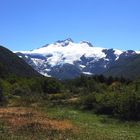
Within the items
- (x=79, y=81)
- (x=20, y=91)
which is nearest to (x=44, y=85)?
(x=20, y=91)

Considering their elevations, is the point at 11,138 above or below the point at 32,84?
below

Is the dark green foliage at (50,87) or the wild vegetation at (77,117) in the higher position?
the dark green foliage at (50,87)

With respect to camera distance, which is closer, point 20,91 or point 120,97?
point 120,97

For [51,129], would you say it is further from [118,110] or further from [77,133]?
[118,110]

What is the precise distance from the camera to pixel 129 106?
53.8m

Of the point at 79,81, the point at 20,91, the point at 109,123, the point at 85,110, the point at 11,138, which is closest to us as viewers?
the point at 11,138

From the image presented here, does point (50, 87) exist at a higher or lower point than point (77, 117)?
higher

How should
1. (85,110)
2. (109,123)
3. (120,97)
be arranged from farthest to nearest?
(85,110)
(120,97)
(109,123)

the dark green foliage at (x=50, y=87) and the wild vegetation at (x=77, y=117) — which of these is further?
the dark green foliage at (x=50, y=87)

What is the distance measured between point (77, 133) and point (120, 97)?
85.7 ft

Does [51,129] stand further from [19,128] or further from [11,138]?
[11,138]

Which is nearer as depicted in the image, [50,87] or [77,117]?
[77,117]

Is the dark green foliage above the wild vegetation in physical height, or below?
above

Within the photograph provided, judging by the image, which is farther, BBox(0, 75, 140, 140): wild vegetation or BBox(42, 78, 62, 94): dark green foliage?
BBox(42, 78, 62, 94): dark green foliage
